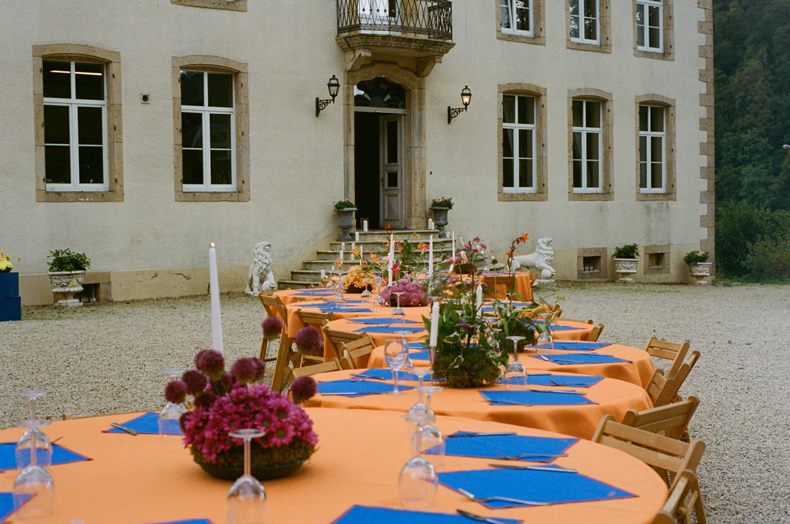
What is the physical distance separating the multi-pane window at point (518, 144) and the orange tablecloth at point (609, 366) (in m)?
13.1

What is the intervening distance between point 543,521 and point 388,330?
348 centimetres

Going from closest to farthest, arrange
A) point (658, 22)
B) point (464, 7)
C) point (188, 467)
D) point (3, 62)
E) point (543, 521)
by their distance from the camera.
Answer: point (543, 521)
point (188, 467)
point (3, 62)
point (464, 7)
point (658, 22)

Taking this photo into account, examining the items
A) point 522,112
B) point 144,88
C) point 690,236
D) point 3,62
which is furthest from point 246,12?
point 690,236

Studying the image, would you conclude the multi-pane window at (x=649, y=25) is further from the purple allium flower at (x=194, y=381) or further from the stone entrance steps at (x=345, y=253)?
the purple allium flower at (x=194, y=381)

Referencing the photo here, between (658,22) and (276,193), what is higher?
(658,22)

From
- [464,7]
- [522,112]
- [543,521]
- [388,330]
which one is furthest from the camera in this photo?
[522,112]

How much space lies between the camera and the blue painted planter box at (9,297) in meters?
11.0

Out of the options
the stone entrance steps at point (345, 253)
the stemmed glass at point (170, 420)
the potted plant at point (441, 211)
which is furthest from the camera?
the potted plant at point (441, 211)

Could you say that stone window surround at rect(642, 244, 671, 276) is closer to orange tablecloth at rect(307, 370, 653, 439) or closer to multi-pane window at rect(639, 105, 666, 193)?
multi-pane window at rect(639, 105, 666, 193)

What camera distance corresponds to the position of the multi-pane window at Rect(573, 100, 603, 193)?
Result: 18672mm

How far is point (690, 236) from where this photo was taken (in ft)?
66.7

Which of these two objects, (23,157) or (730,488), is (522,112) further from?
(730,488)

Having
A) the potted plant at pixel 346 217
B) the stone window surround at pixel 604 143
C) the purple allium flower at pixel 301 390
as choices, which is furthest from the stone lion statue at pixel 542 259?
the purple allium flower at pixel 301 390

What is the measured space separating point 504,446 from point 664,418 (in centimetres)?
77
